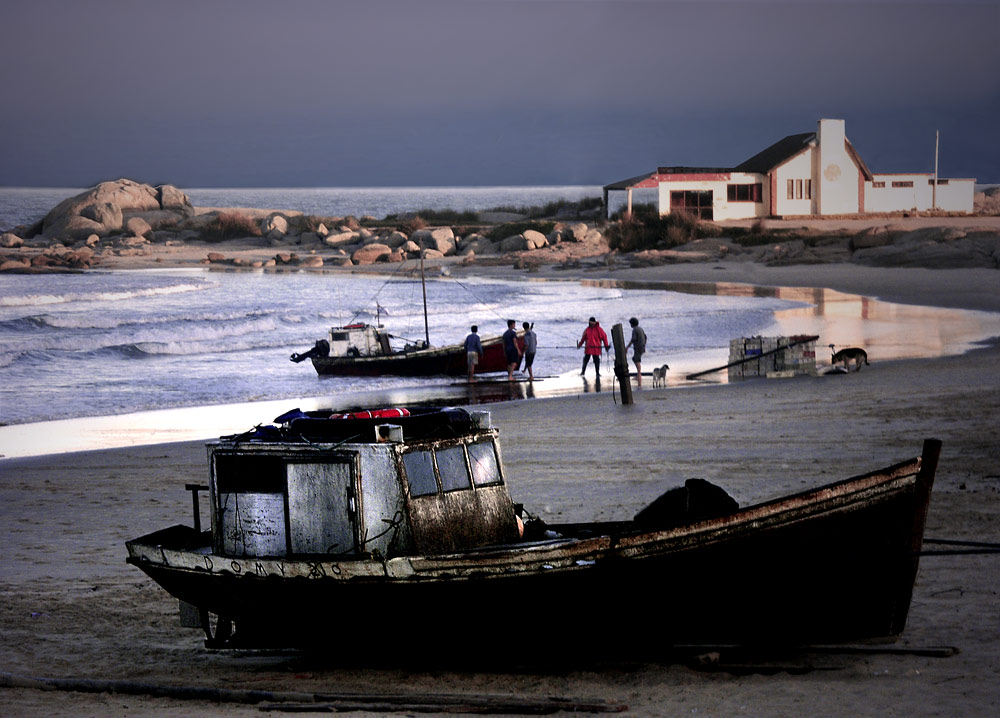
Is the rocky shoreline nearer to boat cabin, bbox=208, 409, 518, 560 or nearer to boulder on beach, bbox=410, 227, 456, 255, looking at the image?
boulder on beach, bbox=410, 227, 456, 255

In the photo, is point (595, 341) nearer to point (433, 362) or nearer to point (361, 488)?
point (433, 362)

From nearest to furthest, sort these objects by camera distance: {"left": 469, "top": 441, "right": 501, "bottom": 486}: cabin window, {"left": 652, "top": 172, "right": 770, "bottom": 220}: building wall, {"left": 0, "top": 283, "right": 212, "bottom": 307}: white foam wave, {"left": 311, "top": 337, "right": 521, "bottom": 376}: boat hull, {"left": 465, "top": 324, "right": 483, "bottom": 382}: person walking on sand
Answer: {"left": 469, "top": 441, "right": 501, "bottom": 486}: cabin window < {"left": 465, "top": 324, "right": 483, "bottom": 382}: person walking on sand < {"left": 311, "top": 337, "right": 521, "bottom": 376}: boat hull < {"left": 0, "top": 283, "right": 212, "bottom": 307}: white foam wave < {"left": 652, "top": 172, "right": 770, "bottom": 220}: building wall

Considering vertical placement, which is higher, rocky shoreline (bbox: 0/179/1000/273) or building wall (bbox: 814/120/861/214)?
building wall (bbox: 814/120/861/214)

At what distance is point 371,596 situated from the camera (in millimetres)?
8094

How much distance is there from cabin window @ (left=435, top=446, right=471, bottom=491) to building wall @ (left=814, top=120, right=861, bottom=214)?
62.6 metres

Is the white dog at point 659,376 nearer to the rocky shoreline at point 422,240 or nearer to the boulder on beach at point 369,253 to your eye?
the rocky shoreline at point 422,240

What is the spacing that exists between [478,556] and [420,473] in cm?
91

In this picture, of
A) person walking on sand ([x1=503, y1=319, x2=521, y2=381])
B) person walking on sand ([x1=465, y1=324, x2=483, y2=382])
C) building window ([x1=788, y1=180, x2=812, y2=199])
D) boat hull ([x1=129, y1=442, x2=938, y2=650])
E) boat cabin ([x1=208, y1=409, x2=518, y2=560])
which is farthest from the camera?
building window ([x1=788, y1=180, x2=812, y2=199])

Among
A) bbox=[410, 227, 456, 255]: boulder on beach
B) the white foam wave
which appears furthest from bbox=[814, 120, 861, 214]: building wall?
the white foam wave

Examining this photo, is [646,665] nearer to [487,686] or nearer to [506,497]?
[487,686]

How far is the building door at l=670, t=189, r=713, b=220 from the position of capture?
69.5m

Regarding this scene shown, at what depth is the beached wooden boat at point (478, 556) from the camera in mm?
7621

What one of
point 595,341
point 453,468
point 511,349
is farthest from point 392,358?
point 453,468

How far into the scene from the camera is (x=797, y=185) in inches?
2719
